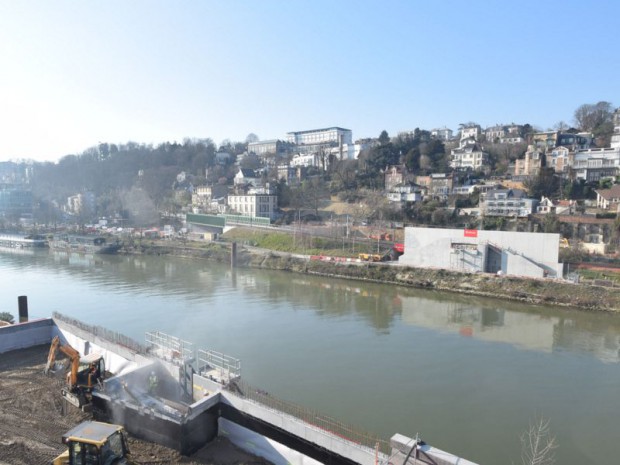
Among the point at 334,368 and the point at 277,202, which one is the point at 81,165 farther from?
the point at 334,368

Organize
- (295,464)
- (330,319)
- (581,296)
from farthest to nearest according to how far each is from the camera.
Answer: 1. (581,296)
2. (330,319)
3. (295,464)

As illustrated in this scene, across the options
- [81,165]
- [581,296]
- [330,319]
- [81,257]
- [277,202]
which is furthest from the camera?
[81,165]

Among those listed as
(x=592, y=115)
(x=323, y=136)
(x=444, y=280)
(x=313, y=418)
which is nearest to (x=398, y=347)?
(x=313, y=418)

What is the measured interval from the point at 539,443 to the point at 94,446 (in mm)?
7345

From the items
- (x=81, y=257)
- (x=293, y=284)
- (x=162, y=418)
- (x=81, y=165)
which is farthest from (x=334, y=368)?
(x=81, y=165)

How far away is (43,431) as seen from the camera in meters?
7.24

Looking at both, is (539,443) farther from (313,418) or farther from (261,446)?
(261,446)

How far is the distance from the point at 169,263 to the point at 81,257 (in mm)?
8575

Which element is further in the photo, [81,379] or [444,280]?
[444,280]

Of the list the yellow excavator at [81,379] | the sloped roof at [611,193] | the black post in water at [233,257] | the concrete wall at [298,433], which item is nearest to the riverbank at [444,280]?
the black post in water at [233,257]

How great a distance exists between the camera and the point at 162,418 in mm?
6914

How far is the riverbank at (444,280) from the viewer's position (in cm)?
1803

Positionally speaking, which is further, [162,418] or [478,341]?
[478,341]

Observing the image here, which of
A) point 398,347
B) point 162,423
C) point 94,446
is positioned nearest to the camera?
point 94,446
